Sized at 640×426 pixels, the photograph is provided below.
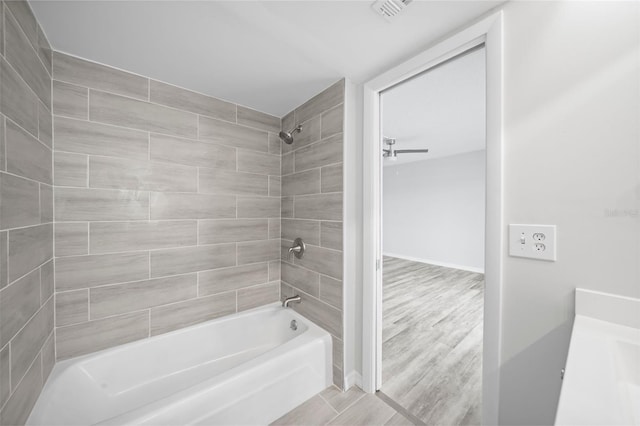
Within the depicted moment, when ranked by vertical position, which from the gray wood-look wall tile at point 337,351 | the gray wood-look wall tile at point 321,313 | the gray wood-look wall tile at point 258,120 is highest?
the gray wood-look wall tile at point 258,120

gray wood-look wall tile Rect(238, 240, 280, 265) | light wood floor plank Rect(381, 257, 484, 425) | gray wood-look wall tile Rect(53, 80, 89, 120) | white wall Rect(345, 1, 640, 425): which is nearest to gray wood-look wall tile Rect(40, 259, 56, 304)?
gray wood-look wall tile Rect(53, 80, 89, 120)

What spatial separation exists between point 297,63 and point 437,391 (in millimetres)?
2409

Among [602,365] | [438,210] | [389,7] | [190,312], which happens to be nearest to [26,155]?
[190,312]

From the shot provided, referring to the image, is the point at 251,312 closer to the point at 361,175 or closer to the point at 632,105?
the point at 361,175

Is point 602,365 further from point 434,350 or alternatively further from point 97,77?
point 97,77

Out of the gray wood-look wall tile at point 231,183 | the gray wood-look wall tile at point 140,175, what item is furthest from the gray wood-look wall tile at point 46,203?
the gray wood-look wall tile at point 231,183

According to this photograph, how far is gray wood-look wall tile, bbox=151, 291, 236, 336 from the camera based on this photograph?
1638mm

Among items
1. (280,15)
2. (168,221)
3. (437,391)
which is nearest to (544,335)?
(437,391)

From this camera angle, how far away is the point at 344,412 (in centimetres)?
143

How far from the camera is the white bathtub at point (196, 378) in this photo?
1099 millimetres

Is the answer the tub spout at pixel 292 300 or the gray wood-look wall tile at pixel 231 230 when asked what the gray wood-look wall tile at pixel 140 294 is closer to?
the gray wood-look wall tile at pixel 231 230

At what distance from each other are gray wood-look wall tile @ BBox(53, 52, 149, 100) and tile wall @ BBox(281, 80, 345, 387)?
112 centimetres

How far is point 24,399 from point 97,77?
1705 mm

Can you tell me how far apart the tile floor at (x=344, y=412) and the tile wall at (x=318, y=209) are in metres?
0.13
